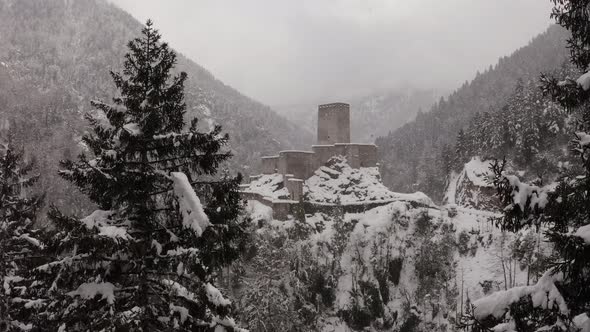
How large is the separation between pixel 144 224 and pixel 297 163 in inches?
1758

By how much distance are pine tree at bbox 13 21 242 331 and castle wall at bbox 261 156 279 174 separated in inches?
1785

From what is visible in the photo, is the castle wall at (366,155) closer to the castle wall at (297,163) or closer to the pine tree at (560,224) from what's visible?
the castle wall at (297,163)

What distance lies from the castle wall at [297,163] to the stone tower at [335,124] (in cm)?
360

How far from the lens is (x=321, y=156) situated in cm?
5466

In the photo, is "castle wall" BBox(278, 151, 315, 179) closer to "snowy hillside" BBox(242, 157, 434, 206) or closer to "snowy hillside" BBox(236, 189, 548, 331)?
"snowy hillside" BBox(242, 157, 434, 206)

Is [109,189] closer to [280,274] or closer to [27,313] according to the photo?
[27,313]

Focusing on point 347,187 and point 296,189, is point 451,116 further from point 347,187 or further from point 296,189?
point 296,189

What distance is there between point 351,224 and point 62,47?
6236 inches

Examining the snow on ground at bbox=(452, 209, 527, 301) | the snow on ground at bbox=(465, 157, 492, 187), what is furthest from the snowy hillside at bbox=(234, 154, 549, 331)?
the snow on ground at bbox=(465, 157, 492, 187)

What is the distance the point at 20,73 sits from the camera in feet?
481

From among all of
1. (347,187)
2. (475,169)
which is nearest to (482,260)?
(347,187)

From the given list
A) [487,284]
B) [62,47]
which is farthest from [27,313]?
[62,47]

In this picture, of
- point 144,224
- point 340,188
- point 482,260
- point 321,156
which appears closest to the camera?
point 144,224

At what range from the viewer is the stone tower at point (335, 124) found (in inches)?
2189
